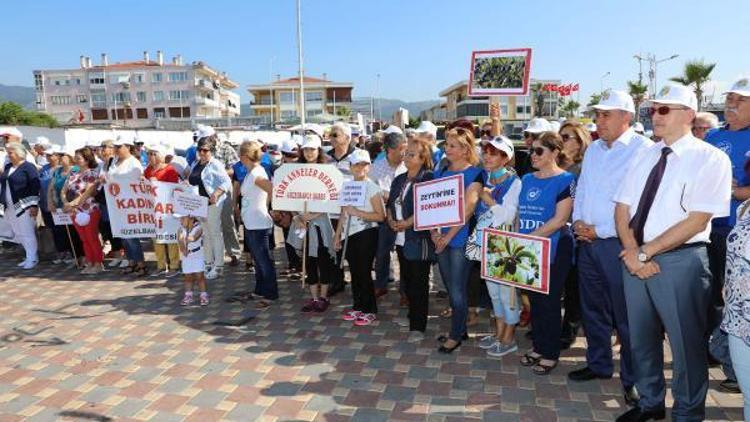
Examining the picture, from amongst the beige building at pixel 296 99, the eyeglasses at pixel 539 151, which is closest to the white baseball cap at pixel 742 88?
the eyeglasses at pixel 539 151

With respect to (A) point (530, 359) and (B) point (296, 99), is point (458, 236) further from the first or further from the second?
(B) point (296, 99)

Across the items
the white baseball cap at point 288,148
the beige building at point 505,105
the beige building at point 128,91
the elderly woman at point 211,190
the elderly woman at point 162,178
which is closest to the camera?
the elderly woman at point 211,190

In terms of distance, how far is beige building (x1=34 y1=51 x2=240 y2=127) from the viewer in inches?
3664

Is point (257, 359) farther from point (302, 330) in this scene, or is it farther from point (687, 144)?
point (687, 144)

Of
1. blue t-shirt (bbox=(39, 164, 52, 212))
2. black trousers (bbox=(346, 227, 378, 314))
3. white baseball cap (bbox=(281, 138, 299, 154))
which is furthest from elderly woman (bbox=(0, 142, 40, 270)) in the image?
black trousers (bbox=(346, 227, 378, 314))

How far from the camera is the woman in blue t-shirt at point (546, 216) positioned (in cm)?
394

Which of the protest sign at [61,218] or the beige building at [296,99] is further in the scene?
the beige building at [296,99]

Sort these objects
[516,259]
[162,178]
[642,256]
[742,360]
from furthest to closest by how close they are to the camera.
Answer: [162,178] < [516,259] < [642,256] < [742,360]

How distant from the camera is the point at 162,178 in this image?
7219 mm

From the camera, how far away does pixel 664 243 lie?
9.39 ft

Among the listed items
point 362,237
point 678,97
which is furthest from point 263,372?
point 678,97

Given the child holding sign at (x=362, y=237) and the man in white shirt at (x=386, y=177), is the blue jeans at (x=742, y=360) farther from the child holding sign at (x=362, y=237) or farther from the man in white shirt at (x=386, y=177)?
the man in white shirt at (x=386, y=177)

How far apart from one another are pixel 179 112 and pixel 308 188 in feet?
317

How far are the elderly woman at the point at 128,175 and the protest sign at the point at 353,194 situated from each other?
3.88m
